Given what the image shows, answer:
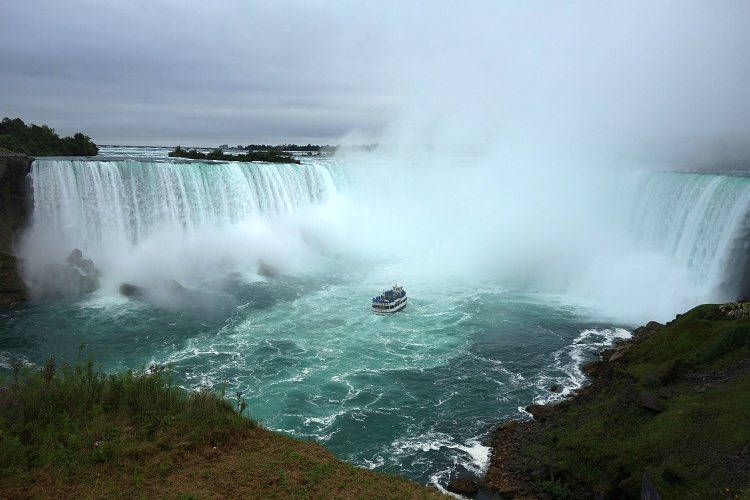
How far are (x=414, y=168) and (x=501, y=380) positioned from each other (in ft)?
105

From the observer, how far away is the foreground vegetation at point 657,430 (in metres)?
9.05

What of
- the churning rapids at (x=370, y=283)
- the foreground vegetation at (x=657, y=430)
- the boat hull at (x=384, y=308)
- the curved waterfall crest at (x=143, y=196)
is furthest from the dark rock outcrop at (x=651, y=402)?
the curved waterfall crest at (x=143, y=196)

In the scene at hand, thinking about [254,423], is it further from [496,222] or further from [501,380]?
[496,222]

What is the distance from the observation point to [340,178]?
134 ft

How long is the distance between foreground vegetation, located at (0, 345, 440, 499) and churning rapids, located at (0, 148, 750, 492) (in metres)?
3.47

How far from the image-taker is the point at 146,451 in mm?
7953

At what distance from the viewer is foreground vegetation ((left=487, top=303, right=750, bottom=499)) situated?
905 cm

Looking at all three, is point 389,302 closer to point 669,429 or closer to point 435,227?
point 669,429

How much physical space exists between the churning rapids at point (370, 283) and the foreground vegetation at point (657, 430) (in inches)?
45.5

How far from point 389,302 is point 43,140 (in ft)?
125

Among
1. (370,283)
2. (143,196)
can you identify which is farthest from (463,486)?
(143,196)

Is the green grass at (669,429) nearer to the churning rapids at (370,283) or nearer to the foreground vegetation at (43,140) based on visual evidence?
the churning rapids at (370,283)

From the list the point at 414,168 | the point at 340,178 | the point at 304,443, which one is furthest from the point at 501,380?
the point at 414,168

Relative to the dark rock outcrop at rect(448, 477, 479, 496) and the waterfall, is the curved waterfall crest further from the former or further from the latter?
the dark rock outcrop at rect(448, 477, 479, 496)
